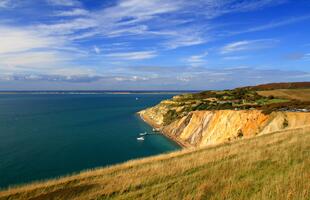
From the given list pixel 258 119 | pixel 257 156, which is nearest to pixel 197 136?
pixel 258 119

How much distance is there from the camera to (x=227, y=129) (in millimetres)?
47719

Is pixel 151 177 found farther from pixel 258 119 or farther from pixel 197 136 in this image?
pixel 197 136

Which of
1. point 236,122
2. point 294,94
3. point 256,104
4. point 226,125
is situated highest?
point 294,94

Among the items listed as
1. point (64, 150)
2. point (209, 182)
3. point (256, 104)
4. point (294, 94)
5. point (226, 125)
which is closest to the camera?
point (209, 182)

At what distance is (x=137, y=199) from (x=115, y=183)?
7.49 feet

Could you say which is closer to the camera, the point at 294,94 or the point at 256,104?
the point at 256,104

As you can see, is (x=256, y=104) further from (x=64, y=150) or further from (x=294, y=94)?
(x=64, y=150)

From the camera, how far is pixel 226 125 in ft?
159

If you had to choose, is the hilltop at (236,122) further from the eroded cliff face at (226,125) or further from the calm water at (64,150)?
the calm water at (64,150)

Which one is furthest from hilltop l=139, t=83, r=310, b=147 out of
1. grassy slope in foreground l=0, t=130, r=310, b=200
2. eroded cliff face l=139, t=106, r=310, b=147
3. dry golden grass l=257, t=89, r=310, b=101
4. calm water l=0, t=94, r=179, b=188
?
grassy slope in foreground l=0, t=130, r=310, b=200

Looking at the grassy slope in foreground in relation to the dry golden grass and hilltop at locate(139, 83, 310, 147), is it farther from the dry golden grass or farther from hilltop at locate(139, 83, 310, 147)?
the dry golden grass

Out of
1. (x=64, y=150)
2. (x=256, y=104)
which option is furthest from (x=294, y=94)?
(x=64, y=150)

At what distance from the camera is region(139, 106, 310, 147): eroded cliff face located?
4047 centimetres

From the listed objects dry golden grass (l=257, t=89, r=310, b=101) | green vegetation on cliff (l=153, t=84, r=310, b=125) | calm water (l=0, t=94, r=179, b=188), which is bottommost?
calm water (l=0, t=94, r=179, b=188)
